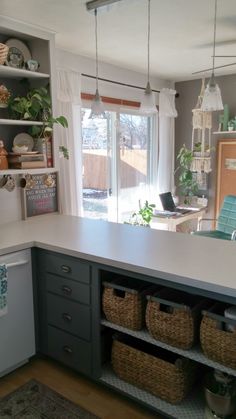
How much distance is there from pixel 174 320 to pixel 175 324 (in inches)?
0.7

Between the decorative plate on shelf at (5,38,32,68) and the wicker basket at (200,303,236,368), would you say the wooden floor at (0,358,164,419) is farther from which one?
the decorative plate on shelf at (5,38,32,68)

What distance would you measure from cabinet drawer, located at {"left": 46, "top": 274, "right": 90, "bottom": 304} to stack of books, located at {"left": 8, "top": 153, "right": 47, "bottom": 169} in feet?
2.75

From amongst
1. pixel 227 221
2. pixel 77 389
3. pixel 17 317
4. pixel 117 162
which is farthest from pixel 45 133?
pixel 227 221

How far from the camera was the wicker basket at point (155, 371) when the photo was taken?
1807 mm

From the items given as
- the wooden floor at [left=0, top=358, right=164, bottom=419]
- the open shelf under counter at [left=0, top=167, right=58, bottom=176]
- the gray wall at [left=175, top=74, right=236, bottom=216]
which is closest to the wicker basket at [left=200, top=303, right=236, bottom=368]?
the wooden floor at [left=0, top=358, right=164, bottom=419]

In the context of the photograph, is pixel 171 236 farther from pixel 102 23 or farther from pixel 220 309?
pixel 102 23

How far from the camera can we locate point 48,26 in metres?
2.57

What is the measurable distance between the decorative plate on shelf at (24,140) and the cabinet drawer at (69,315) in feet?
3.74

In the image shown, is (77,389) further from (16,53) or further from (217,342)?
(16,53)

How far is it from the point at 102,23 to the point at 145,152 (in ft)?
7.70

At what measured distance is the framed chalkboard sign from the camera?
2821 millimetres

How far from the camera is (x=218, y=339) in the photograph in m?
1.57

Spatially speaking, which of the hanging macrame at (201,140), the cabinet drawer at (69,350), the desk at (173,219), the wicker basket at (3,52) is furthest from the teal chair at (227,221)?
the wicker basket at (3,52)

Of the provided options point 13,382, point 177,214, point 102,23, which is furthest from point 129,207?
point 13,382
